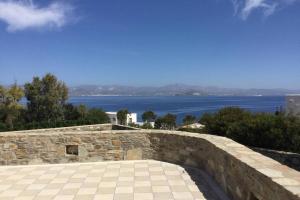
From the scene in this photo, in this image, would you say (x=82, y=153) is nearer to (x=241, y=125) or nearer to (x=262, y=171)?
(x=262, y=171)

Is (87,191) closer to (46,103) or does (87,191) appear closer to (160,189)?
(160,189)

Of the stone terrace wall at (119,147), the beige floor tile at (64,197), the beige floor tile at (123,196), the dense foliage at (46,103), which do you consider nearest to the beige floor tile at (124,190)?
the beige floor tile at (123,196)

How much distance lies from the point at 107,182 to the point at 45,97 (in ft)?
74.7

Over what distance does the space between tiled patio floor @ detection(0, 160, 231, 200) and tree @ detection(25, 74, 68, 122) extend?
20508 millimetres

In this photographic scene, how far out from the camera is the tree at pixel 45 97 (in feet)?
87.3

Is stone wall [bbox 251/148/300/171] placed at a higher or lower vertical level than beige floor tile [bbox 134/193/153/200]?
lower

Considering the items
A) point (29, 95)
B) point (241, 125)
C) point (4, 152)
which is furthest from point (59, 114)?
point (4, 152)

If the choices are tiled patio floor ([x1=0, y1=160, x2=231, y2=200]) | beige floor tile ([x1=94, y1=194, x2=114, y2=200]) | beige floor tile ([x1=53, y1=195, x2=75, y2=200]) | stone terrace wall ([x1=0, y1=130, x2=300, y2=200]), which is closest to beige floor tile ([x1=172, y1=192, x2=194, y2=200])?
tiled patio floor ([x1=0, y1=160, x2=231, y2=200])

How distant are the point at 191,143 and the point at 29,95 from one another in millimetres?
23289

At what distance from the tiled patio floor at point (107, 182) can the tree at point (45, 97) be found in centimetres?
2051

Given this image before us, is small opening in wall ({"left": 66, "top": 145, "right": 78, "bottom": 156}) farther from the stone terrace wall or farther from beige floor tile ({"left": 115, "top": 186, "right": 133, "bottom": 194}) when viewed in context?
beige floor tile ({"left": 115, "top": 186, "right": 133, "bottom": 194})

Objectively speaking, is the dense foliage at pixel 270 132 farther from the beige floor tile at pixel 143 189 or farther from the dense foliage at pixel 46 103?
the dense foliage at pixel 46 103

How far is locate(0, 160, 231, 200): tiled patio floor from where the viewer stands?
4953 mm

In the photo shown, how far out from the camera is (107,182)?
18.6 ft
